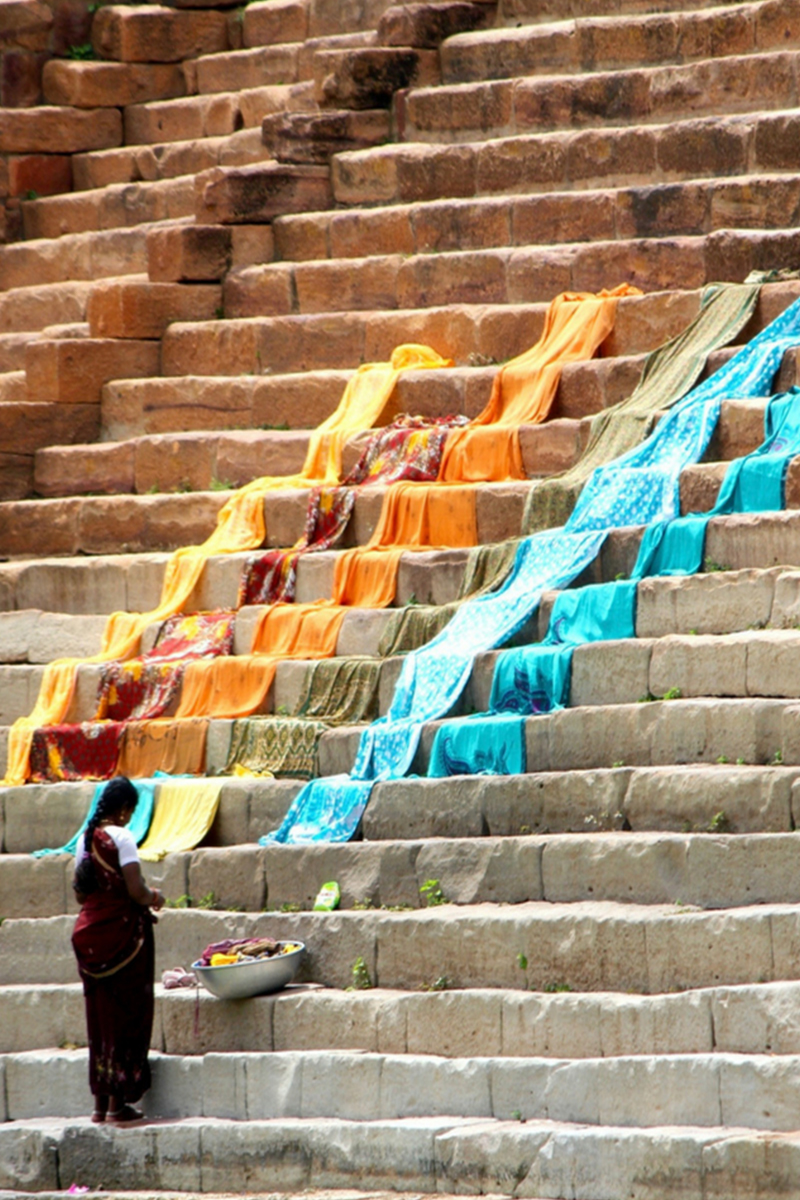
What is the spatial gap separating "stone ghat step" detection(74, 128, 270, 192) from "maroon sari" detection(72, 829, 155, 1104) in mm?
9598

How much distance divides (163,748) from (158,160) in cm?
802

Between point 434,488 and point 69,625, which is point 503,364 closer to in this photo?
point 434,488

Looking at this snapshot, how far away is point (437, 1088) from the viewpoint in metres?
8.64

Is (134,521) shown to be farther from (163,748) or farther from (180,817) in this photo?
(180,817)

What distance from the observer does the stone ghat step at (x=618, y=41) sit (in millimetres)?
15562

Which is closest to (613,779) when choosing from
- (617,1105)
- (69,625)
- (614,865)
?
(614,865)

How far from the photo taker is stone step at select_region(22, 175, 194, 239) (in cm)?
1788

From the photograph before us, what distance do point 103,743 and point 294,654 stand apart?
1.13m

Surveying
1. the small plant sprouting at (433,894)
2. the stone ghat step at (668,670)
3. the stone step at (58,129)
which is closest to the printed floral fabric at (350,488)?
the stone ghat step at (668,670)

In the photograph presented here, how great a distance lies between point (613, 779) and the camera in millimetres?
9398

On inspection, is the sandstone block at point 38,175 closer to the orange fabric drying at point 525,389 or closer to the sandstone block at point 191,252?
the sandstone block at point 191,252

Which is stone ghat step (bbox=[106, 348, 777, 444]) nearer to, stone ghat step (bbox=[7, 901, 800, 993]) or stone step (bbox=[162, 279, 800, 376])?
stone step (bbox=[162, 279, 800, 376])

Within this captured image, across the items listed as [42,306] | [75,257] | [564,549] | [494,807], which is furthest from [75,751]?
[75,257]

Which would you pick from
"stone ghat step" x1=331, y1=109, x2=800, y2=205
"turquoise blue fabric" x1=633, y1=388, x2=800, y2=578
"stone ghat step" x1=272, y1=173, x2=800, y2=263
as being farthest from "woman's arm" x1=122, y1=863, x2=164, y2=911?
"stone ghat step" x1=331, y1=109, x2=800, y2=205
